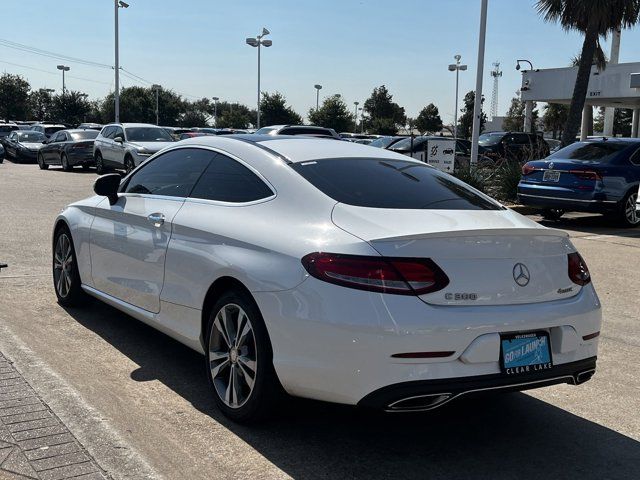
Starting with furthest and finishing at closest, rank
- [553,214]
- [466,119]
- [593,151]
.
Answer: [466,119] → [553,214] → [593,151]

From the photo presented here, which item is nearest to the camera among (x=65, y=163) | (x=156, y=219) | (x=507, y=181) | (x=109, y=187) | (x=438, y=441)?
(x=438, y=441)

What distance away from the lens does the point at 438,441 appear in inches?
156

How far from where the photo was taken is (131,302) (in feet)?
17.0

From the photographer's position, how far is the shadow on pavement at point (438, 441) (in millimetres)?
3623

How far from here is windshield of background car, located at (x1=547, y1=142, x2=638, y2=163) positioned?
1316cm

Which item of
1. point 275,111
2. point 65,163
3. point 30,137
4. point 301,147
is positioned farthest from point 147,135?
point 275,111

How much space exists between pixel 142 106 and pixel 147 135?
219ft

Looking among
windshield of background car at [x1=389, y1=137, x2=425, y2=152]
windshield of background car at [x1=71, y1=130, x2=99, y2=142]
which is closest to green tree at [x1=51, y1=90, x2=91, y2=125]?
windshield of background car at [x1=71, y1=130, x2=99, y2=142]

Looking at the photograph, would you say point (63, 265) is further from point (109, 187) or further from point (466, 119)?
point (466, 119)

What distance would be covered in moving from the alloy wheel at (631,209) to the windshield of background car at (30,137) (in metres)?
26.8

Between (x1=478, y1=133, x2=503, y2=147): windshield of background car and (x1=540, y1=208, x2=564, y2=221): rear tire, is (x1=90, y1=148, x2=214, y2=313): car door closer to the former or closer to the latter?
(x1=540, y1=208, x2=564, y2=221): rear tire

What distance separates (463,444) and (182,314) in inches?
72.5

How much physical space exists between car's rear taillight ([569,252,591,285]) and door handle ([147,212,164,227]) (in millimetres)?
2571

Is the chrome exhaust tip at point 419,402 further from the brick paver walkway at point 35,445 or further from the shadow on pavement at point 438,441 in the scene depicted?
the brick paver walkway at point 35,445
